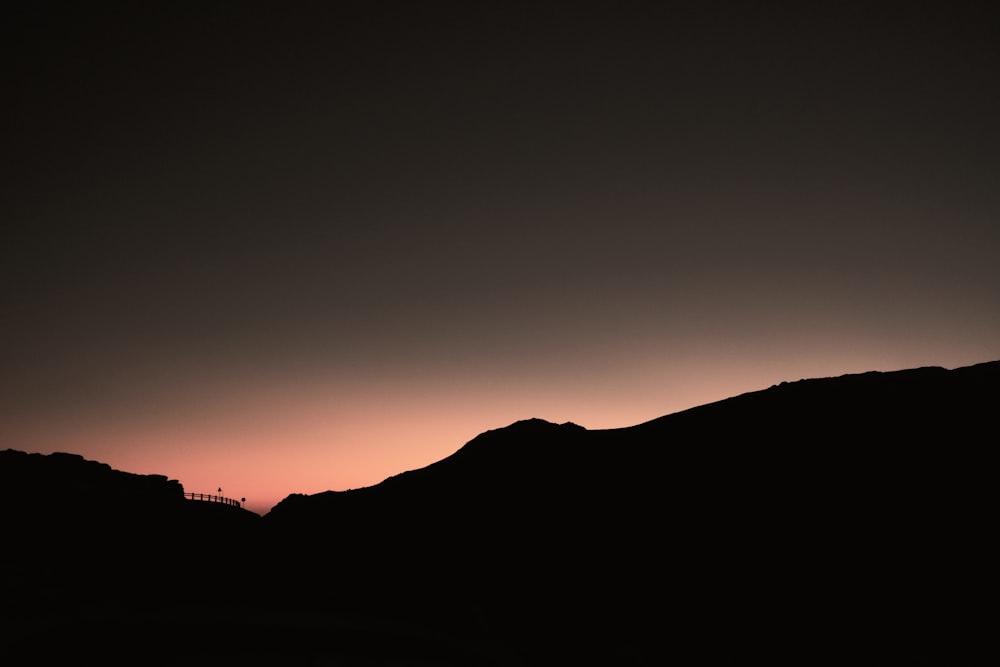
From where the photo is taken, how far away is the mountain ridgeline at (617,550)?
21641 millimetres

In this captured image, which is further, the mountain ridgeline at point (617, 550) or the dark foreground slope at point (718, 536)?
the dark foreground slope at point (718, 536)

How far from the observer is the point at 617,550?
94.5 ft

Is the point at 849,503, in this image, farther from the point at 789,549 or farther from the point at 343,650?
the point at 343,650

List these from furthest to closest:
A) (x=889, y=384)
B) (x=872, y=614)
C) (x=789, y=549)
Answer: (x=889, y=384) < (x=789, y=549) < (x=872, y=614)

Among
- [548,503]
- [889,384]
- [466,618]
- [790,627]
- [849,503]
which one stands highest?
[889,384]

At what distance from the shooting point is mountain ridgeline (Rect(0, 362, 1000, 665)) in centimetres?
2164

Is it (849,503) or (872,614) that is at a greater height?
(849,503)

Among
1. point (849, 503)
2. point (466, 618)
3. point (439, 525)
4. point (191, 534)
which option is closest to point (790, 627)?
point (849, 503)

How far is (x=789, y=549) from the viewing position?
2547 cm

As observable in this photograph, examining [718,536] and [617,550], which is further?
[617,550]

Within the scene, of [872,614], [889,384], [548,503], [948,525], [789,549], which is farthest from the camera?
[548,503]

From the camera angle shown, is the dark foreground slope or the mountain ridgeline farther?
the dark foreground slope

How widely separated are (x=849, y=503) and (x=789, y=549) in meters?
3.47

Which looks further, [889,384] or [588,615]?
[889,384]
